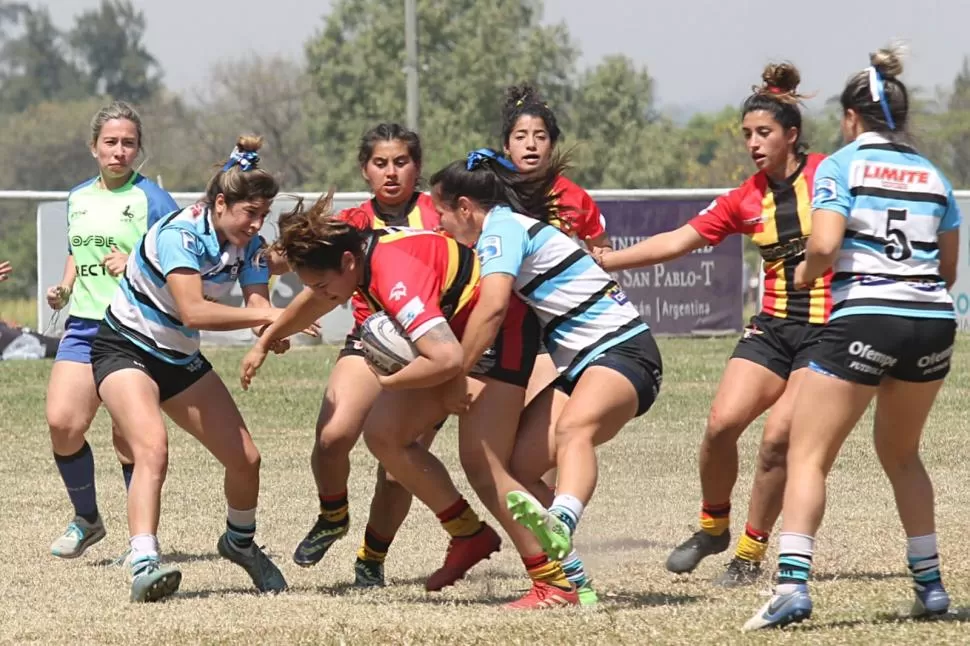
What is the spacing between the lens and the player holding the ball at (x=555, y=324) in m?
5.72

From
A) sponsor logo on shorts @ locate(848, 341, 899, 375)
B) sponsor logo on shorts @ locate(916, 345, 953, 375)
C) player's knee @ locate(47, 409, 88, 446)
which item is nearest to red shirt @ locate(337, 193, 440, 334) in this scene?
player's knee @ locate(47, 409, 88, 446)

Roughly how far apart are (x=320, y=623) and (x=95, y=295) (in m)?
→ 2.67

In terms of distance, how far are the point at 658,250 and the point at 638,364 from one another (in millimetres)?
849

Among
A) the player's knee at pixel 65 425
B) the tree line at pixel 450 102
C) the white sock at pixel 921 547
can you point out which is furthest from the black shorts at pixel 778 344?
the tree line at pixel 450 102

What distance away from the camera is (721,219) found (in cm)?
675

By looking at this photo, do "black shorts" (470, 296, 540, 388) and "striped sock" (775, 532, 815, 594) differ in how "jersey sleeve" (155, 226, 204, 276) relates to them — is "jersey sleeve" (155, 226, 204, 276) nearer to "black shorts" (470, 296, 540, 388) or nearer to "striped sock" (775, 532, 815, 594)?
"black shorts" (470, 296, 540, 388)

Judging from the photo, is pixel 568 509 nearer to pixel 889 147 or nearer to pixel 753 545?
pixel 753 545

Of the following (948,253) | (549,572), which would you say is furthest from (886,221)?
(549,572)

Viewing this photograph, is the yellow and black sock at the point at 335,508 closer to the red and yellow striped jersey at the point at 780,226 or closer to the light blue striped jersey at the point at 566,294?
the light blue striped jersey at the point at 566,294

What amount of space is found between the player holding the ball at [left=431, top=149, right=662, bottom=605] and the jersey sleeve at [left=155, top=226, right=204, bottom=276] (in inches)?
37.9

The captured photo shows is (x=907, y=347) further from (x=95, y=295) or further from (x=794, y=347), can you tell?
(x=95, y=295)

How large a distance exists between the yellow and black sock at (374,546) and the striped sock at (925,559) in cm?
221

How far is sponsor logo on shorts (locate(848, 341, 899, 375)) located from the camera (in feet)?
16.7

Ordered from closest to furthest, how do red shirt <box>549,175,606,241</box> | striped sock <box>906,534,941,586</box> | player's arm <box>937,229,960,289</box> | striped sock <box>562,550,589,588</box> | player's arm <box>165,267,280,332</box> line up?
1. player's arm <box>937,229,960,289</box>
2. striped sock <box>906,534,941,586</box>
3. striped sock <box>562,550,589,588</box>
4. player's arm <box>165,267,280,332</box>
5. red shirt <box>549,175,606,241</box>
